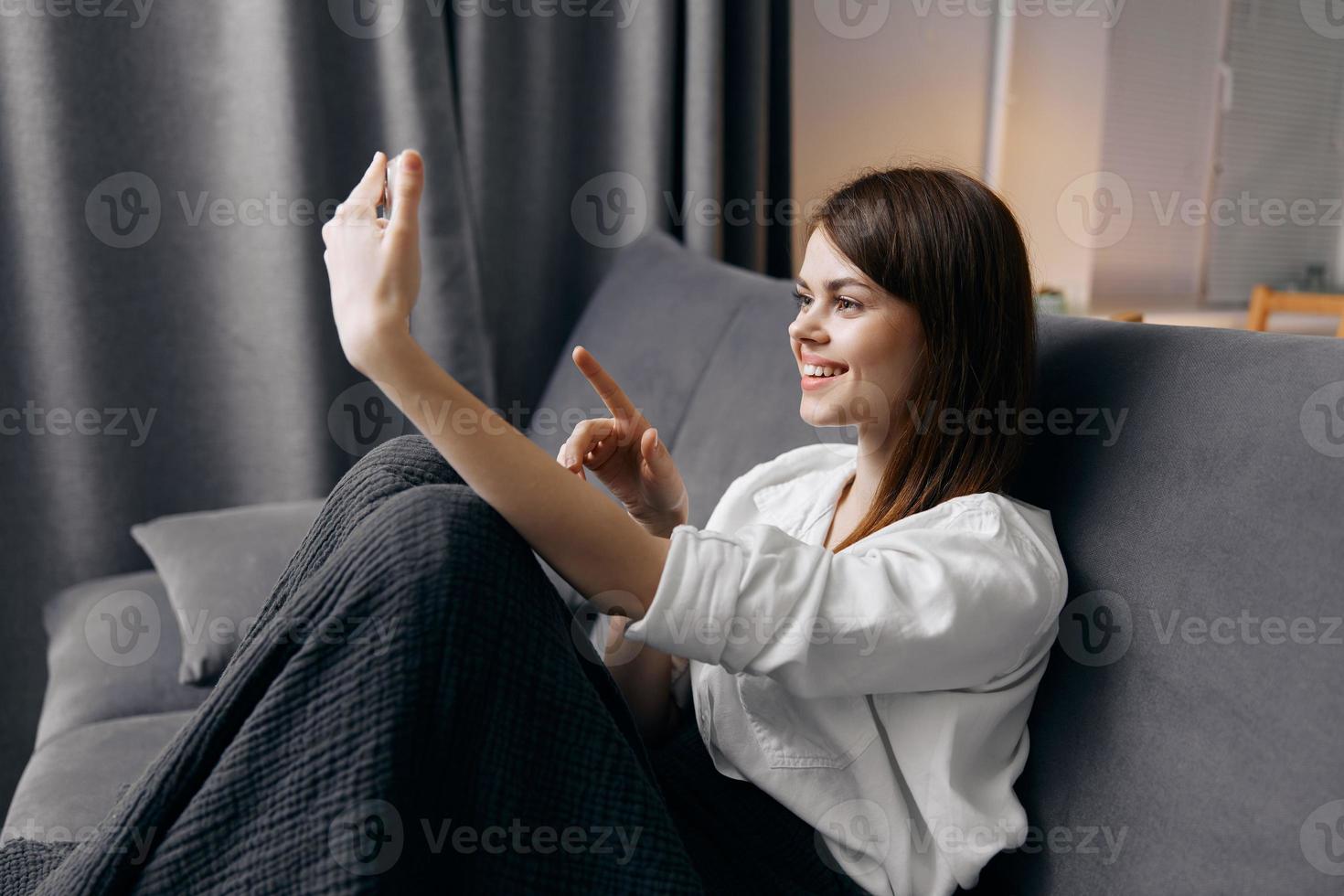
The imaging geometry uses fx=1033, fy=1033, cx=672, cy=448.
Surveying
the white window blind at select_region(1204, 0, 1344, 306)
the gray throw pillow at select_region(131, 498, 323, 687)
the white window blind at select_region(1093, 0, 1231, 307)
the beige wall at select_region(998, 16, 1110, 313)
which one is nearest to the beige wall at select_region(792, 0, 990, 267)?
the beige wall at select_region(998, 16, 1110, 313)

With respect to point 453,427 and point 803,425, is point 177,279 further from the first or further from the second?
point 453,427

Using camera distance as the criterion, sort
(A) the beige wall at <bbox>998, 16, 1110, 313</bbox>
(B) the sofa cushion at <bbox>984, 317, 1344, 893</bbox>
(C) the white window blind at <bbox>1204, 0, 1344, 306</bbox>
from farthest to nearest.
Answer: (C) the white window blind at <bbox>1204, 0, 1344, 306</bbox>, (A) the beige wall at <bbox>998, 16, 1110, 313</bbox>, (B) the sofa cushion at <bbox>984, 317, 1344, 893</bbox>

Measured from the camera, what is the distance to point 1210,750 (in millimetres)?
736

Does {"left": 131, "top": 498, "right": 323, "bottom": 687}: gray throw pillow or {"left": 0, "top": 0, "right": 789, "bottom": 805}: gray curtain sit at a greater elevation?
{"left": 0, "top": 0, "right": 789, "bottom": 805}: gray curtain

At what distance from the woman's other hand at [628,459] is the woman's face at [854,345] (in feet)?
0.52

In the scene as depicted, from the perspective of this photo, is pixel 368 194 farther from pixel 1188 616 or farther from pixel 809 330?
pixel 1188 616

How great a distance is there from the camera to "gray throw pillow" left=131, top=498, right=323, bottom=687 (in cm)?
133

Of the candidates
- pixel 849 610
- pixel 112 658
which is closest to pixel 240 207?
pixel 112 658

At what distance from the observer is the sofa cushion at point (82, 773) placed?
106 centimetres

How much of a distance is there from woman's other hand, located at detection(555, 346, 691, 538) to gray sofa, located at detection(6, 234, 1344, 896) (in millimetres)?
342

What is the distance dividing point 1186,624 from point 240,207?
1717 millimetres

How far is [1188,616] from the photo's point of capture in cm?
78

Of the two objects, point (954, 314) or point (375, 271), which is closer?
point (375, 271)

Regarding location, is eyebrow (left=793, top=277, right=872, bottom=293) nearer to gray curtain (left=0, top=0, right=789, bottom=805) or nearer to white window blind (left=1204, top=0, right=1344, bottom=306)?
gray curtain (left=0, top=0, right=789, bottom=805)
